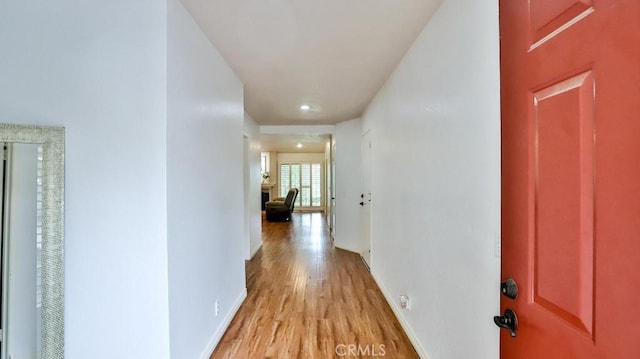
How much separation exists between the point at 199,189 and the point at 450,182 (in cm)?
162

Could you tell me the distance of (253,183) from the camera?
4.95 meters

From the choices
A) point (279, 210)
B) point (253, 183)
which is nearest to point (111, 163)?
point (253, 183)

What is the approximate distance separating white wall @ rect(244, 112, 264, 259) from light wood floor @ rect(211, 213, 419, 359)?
432 millimetres

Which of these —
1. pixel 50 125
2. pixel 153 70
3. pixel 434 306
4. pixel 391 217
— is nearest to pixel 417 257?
pixel 434 306

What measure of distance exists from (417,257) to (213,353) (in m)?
1.70

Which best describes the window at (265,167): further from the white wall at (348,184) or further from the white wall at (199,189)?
the white wall at (199,189)

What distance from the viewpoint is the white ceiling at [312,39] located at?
1.77 metres

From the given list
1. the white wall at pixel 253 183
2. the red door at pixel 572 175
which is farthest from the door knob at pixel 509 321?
the white wall at pixel 253 183

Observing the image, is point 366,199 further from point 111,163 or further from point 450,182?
point 111,163

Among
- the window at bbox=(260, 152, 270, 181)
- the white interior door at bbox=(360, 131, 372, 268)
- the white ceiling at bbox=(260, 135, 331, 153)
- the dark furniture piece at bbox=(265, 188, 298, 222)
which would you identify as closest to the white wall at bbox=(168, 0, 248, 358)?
the white interior door at bbox=(360, 131, 372, 268)

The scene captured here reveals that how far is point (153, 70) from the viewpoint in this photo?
1567 mm

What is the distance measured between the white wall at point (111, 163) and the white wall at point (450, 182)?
5.21 ft

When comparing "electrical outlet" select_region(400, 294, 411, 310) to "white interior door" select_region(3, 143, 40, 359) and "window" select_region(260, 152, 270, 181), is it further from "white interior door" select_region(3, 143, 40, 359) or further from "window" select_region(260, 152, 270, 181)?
"window" select_region(260, 152, 270, 181)

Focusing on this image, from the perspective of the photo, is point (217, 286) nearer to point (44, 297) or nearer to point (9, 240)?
point (44, 297)
